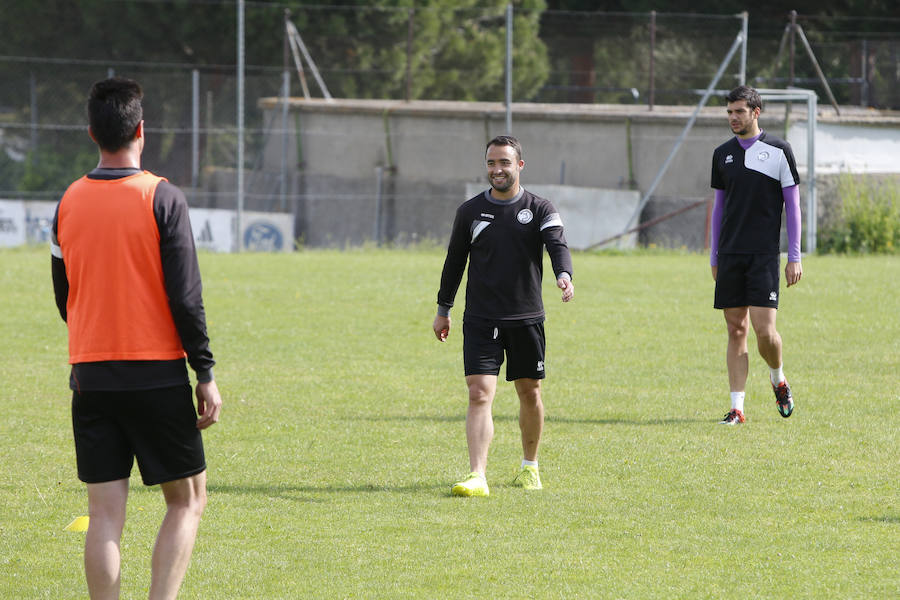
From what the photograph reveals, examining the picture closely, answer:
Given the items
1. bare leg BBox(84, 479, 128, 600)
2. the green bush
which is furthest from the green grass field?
the green bush

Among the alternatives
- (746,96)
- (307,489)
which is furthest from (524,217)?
(746,96)

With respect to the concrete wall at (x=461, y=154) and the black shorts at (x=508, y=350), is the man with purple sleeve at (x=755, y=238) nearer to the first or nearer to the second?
the black shorts at (x=508, y=350)

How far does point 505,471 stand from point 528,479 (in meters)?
0.43

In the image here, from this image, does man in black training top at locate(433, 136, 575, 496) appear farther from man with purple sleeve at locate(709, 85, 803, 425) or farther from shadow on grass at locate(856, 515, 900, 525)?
man with purple sleeve at locate(709, 85, 803, 425)

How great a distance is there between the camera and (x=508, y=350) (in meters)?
6.91

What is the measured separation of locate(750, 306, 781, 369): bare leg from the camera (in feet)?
28.6

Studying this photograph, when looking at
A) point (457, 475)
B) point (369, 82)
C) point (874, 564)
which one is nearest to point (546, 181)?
point (369, 82)

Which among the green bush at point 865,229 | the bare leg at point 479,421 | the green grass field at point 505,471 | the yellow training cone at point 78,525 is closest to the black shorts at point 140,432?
the green grass field at point 505,471

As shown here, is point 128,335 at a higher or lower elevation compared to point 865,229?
lower

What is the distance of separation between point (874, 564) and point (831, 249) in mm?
17381

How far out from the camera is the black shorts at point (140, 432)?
429cm

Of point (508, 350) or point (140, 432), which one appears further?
point (508, 350)

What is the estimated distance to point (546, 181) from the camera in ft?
84.8

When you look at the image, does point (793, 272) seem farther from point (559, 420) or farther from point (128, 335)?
point (128, 335)
